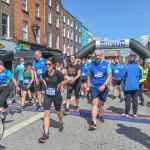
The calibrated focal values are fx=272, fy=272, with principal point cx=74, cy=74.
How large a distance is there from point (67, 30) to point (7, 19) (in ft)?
66.3

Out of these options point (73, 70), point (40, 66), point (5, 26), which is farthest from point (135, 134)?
point (5, 26)

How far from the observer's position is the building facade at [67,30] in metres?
39.4

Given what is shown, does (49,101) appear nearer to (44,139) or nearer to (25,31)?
(44,139)

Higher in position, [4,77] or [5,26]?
[5,26]

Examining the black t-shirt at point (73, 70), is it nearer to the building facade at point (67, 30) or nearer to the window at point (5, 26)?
the window at point (5, 26)

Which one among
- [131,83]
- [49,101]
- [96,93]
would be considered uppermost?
[131,83]

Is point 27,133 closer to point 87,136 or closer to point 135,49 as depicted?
point 87,136

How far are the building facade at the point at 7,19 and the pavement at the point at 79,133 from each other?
1479 centimetres

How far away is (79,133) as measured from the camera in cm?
618

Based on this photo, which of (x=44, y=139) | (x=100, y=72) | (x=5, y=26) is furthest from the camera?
(x=5, y=26)

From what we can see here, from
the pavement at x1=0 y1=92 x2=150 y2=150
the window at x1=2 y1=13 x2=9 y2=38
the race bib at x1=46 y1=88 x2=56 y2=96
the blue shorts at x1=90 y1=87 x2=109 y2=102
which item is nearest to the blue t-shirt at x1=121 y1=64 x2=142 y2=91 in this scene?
the pavement at x1=0 y1=92 x2=150 y2=150

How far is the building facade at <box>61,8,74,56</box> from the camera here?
39.4m

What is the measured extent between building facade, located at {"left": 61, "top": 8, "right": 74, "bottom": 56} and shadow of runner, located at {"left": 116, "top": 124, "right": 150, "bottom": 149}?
32.2 meters

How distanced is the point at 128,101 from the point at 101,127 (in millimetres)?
1693
